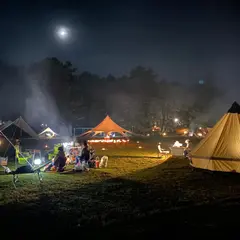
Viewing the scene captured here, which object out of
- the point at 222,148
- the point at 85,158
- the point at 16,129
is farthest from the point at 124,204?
the point at 16,129

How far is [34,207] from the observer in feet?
25.1

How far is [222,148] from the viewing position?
1214 centimetres

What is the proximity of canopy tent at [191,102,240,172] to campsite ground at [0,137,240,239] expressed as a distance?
0.48 m

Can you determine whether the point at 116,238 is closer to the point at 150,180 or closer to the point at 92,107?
the point at 150,180

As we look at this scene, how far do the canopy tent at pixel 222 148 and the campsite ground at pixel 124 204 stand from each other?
48 centimetres

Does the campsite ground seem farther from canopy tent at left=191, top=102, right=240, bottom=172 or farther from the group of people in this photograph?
the group of people

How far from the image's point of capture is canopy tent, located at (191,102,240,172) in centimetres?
1176

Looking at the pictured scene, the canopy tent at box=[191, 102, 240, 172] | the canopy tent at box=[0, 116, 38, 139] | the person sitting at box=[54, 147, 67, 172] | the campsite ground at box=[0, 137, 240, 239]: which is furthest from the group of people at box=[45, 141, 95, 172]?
the canopy tent at box=[0, 116, 38, 139]

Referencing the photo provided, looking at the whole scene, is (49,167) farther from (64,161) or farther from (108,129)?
(108,129)

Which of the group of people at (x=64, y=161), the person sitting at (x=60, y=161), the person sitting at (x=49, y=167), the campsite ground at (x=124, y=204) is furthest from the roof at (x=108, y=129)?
the campsite ground at (x=124, y=204)

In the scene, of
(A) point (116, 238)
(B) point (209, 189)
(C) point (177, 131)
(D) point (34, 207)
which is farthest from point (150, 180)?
(C) point (177, 131)

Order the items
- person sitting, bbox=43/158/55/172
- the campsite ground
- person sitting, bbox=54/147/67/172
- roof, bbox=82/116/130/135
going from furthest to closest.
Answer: roof, bbox=82/116/130/135 → person sitting, bbox=43/158/55/172 → person sitting, bbox=54/147/67/172 → the campsite ground

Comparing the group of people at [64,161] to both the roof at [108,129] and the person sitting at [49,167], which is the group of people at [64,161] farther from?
the roof at [108,129]

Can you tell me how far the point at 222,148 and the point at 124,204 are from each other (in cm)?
574
